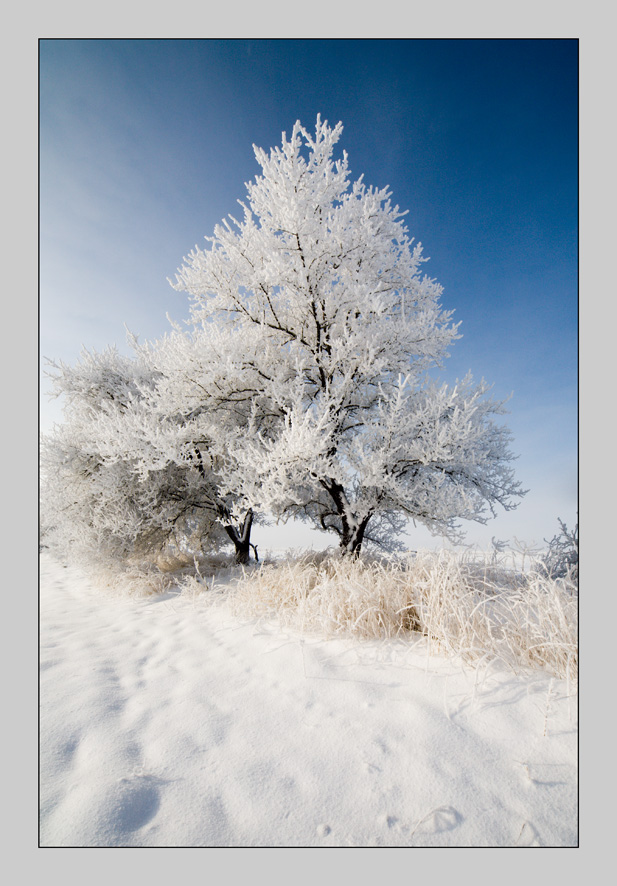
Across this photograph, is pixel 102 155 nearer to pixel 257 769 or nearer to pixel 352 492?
pixel 257 769

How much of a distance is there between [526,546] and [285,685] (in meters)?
2.56

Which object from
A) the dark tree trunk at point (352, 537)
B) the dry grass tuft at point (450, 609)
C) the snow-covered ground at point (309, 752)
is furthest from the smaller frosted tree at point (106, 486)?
the snow-covered ground at point (309, 752)

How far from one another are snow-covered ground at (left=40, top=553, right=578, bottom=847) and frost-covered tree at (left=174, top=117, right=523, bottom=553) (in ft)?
7.90

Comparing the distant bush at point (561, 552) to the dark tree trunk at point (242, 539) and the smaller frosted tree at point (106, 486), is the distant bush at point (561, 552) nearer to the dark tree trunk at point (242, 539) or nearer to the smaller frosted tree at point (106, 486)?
the dark tree trunk at point (242, 539)

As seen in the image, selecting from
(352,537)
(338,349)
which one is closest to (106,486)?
(352,537)

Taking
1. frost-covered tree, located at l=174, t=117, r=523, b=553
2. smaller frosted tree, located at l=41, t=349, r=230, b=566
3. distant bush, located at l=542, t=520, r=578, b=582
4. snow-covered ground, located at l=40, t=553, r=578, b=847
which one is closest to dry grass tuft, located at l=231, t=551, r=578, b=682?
snow-covered ground, located at l=40, t=553, r=578, b=847

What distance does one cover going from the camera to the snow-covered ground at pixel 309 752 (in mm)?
1387

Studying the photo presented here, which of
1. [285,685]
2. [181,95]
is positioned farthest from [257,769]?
[181,95]

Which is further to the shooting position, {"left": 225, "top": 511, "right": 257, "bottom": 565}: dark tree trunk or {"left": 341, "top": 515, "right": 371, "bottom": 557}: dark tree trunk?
{"left": 225, "top": 511, "right": 257, "bottom": 565}: dark tree trunk

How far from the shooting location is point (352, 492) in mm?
6488

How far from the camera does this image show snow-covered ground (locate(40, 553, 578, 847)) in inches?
54.6

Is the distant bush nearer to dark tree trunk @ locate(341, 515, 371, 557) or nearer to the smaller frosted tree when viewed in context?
dark tree trunk @ locate(341, 515, 371, 557)

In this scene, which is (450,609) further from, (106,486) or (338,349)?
(106,486)

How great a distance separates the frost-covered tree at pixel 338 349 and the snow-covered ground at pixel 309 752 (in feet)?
7.90
